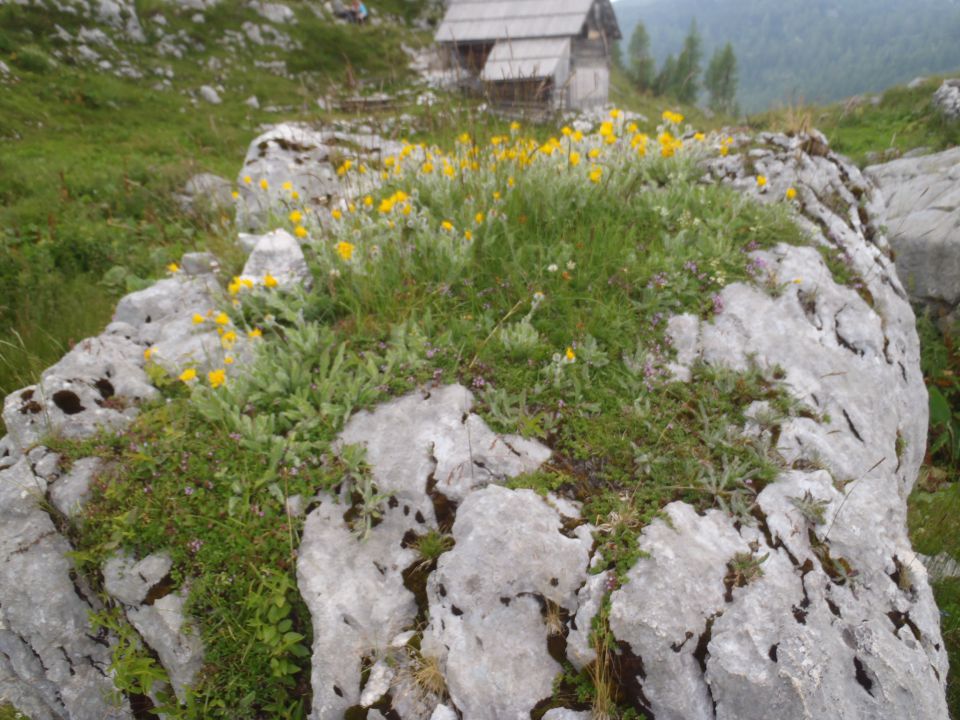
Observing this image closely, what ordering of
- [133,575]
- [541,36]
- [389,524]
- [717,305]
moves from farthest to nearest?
1. [541,36]
2. [717,305]
3. [389,524]
4. [133,575]

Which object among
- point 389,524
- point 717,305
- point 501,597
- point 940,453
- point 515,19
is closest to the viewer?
point 501,597

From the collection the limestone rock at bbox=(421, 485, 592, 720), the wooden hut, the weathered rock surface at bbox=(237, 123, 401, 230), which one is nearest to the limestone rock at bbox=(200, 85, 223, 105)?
the wooden hut

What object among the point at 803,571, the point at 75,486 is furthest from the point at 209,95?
the point at 803,571

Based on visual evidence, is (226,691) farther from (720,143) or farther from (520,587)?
(720,143)

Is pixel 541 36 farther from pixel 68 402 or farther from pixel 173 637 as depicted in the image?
pixel 173 637

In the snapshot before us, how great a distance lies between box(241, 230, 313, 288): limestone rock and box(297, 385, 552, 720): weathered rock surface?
176 centimetres

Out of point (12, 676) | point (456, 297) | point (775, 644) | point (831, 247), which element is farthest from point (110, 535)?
point (831, 247)

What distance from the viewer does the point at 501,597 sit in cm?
299

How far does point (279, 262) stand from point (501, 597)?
3.62 meters

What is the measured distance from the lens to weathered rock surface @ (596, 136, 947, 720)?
2.63 m

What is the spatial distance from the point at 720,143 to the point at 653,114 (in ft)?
125

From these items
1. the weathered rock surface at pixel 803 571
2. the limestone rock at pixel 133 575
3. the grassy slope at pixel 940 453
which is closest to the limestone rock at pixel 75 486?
the limestone rock at pixel 133 575

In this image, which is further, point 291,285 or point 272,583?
point 291,285

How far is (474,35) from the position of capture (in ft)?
91.5
